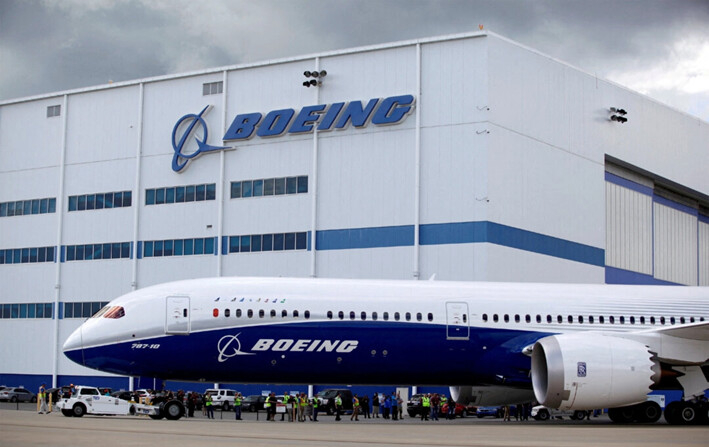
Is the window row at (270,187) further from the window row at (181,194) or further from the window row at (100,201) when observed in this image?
the window row at (100,201)

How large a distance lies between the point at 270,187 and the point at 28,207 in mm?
18457

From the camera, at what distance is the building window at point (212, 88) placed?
5422 centimetres

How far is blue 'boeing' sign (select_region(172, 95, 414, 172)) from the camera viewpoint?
160 ft

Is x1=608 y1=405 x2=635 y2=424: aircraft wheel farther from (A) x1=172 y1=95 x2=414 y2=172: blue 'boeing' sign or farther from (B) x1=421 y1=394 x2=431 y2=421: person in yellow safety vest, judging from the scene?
(A) x1=172 y1=95 x2=414 y2=172: blue 'boeing' sign

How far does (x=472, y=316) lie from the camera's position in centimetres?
2733

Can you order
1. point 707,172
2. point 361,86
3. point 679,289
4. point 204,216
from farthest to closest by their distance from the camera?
point 707,172 < point 204,216 < point 361,86 < point 679,289

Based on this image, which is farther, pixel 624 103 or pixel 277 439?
pixel 624 103

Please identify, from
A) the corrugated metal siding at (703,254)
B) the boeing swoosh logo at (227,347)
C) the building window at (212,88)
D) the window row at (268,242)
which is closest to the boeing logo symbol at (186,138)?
the building window at (212,88)

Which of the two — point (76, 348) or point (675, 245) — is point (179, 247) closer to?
point (76, 348)

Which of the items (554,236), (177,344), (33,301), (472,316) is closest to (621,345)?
(472,316)

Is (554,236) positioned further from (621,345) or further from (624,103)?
(621,345)

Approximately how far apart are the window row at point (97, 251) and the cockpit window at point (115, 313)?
97.1 ft

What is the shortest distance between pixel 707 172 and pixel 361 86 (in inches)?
1194

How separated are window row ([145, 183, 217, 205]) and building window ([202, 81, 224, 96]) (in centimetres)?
550
